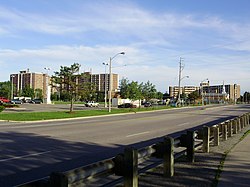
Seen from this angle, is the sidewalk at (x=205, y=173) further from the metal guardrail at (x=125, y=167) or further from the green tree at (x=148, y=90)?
the green tree at (x=148, y=90)

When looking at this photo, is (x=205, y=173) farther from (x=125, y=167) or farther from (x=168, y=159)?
(x=125, y=167)

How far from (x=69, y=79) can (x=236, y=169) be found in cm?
3344

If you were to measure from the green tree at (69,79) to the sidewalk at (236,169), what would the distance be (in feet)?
100

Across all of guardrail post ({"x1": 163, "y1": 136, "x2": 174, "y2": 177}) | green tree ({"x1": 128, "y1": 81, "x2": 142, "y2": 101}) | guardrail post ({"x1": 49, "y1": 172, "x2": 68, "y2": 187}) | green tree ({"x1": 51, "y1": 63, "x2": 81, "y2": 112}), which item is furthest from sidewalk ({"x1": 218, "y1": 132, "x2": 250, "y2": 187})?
green tree ({"x1": 128, "y1": 81, "x2": 142, "y2": 101})

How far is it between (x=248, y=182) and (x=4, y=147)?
29.2 ft

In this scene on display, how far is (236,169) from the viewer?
775cm

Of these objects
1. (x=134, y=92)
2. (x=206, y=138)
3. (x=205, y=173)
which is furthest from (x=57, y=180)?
(x=134, y=92)

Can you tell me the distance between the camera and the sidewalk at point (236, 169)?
21.4ft

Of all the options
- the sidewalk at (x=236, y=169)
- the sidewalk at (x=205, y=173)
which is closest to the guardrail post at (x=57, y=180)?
the sidewalk at (x=205, y=173)

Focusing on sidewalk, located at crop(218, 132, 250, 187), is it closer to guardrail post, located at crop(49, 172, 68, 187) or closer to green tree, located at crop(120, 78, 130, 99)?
guardrail post, located at crop(49, 172, 68, 187)

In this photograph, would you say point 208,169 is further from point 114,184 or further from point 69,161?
point 69,161

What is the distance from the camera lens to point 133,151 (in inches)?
207

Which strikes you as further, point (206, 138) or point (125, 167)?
point (206, 138)

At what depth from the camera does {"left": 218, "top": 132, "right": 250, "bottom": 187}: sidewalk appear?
→ 6520 millimetres
